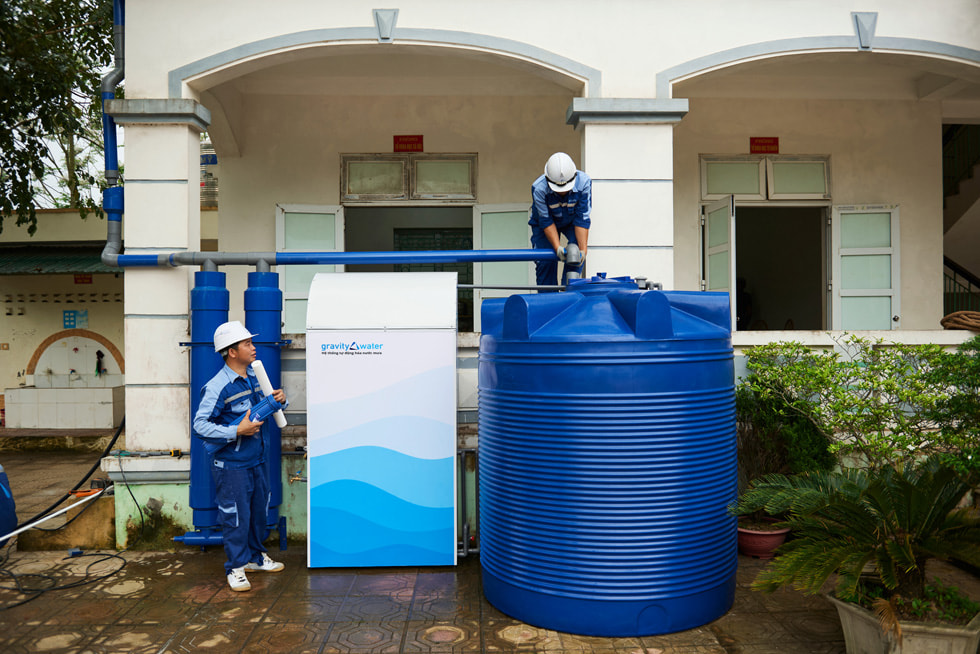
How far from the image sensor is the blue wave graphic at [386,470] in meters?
4.98

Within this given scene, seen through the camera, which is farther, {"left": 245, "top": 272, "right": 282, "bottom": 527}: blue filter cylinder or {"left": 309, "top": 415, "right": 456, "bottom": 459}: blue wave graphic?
{"left": 245, "top": 272, "right": 282, "bottom": 527}: blue filter cylinder

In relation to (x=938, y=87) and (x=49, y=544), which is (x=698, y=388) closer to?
(x=49, y=544)

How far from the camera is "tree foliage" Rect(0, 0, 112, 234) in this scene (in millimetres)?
7883

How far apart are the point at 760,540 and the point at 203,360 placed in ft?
13.4

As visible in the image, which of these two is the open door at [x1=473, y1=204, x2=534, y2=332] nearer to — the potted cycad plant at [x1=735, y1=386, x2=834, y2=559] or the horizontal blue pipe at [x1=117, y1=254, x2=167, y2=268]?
the potted cycad plant at [x1=735, y1=386, x2=834, y2=559]

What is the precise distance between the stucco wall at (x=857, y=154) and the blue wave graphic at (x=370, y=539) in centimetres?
496

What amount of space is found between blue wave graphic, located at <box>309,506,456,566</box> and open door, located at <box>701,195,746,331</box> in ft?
14.2

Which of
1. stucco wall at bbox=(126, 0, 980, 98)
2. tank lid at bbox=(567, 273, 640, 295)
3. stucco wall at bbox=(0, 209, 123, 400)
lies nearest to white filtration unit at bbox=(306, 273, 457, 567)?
tank lid at bbox=(567, 273, 640, 295)

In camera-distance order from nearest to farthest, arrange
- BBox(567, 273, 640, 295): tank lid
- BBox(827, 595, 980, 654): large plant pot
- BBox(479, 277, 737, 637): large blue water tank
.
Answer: BBox(827, 595, 980, 654): large plant pot
BBox(479, 277, 737, 637): large blue water tank
BBox(567, 273, 640, 295): tank lid

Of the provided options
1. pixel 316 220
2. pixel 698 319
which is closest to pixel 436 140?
pixel 316 220

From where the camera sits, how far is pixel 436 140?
884cm

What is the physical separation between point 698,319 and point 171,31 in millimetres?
4463

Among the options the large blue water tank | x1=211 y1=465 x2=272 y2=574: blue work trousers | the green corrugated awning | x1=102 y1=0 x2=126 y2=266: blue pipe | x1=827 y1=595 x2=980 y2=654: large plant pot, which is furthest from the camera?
the green corrugated awning

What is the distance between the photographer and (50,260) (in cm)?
1291
